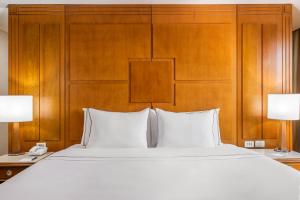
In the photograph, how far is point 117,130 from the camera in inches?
99.2

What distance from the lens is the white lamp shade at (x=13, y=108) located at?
2.62 m

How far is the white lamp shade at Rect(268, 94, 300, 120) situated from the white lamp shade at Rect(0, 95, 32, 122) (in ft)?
8.84

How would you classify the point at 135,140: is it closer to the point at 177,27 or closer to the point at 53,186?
the point at 53,186

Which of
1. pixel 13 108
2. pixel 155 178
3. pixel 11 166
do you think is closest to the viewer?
pixel 155 178

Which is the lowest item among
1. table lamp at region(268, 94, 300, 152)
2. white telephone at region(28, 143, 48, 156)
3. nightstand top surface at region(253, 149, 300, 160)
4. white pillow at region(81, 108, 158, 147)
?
nightstand top surface at region(253, 149, 300, 160)

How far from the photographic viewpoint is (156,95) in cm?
299

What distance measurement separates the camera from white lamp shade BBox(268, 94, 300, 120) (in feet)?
8.67

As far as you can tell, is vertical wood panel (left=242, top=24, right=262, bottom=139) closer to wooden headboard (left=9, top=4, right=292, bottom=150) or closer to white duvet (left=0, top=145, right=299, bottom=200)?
wooden headboard (left=9, top=4, right=292, bottom=150)

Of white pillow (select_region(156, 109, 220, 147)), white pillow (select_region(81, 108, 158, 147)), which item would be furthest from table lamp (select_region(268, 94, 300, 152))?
white pillow (select_region(81, 108, 158, 147))

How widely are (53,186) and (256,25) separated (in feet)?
9.25

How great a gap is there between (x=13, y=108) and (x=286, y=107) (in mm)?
2870

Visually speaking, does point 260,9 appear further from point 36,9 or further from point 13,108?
point 13,108

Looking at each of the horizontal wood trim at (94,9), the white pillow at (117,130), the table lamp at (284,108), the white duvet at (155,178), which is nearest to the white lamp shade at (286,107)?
the table lamp at (284,108)

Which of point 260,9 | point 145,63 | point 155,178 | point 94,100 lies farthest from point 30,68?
point 260,9
